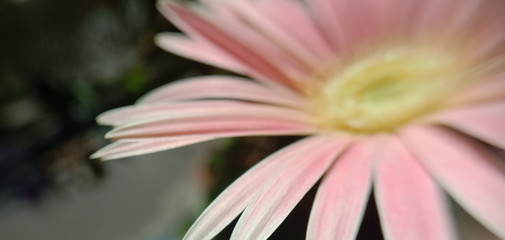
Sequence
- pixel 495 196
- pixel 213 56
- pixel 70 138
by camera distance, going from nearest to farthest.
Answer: pixel 495 196
pixel 213 56
pixel 70 138

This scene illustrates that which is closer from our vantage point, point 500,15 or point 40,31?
point 500,15

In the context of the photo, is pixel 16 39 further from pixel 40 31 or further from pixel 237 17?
pixel 237 17

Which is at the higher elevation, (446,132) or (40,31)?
(40,31)

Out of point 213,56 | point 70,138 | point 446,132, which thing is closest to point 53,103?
point 70,138

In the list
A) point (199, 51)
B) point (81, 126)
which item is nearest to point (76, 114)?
point (81, 126)

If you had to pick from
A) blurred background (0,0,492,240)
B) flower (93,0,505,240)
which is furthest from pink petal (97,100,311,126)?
blurred background (0,0,492,240)

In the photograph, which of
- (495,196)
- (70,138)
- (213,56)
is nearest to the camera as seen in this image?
(495,196)

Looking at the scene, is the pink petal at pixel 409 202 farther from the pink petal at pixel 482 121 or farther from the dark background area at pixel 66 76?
the dark background area at pixel 66 76
